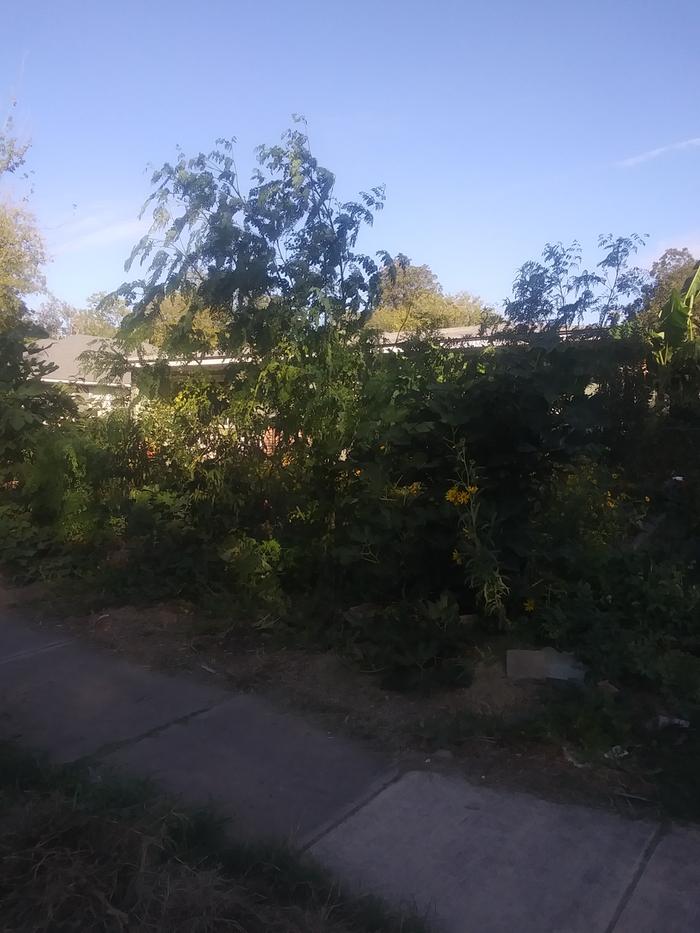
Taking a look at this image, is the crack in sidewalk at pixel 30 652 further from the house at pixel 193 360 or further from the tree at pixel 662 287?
the tree at pixel 662 287

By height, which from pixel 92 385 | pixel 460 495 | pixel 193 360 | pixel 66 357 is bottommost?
pixel 460 495

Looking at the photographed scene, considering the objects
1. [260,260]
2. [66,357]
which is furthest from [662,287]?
[66,357]

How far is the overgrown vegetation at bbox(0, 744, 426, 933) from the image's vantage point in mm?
2996

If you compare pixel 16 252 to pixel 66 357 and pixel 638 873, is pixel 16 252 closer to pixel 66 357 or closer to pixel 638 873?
pixel 66 357

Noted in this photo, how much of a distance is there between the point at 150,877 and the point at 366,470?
126 inches

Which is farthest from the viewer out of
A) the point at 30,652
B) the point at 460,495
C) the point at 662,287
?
the point at 662,287

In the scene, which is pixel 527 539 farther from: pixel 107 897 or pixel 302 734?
pixel 107 897

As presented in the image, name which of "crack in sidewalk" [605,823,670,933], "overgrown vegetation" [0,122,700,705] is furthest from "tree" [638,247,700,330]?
"crack in sidewalk" [605,823,670,933]

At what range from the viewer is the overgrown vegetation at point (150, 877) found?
9.83 ft

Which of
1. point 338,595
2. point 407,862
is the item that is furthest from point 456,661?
point 407,862

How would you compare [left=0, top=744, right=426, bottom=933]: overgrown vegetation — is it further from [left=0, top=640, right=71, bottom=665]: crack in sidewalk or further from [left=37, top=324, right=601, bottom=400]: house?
[left=37, top=324, right=601, bottom=400]: house

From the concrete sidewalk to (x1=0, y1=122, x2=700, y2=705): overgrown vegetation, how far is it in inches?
37.5

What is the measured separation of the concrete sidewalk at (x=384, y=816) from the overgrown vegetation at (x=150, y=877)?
0.75ft

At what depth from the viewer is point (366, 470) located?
5.90 meters
